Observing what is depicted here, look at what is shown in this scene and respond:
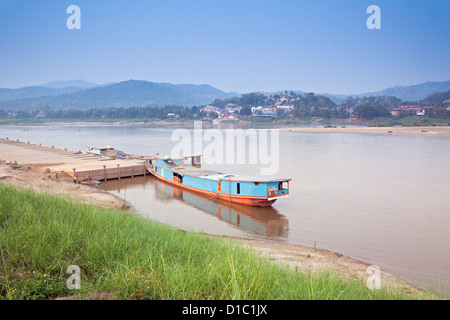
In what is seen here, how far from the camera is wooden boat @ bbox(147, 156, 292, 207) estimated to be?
63.4 ft

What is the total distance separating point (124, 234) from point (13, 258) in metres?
2.20

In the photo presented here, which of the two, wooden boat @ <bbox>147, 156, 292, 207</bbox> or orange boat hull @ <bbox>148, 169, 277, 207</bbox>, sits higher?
wooden boat @ <bbox>147, 156, 292, 207</bbox>

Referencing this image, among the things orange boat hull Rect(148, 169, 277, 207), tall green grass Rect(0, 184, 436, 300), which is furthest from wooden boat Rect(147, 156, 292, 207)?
tall green grass Rect(0, 184, 436, 300)

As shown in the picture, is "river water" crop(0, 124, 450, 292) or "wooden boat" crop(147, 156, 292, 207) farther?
"wooden boat" crop(147, 156, 292, 207)

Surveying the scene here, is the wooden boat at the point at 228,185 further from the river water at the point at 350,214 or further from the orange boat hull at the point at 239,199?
the river water at the point at 350,214

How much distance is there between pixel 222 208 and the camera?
67.2 feet

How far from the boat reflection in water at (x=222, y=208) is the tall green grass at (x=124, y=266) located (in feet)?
27.6

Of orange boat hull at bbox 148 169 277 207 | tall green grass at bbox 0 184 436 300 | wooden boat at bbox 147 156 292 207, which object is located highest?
tall green grass at bbox 0 184 436 300

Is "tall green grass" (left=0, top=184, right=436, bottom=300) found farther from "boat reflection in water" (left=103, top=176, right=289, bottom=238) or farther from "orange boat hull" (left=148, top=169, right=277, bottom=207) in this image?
"orange boat hull" (left=148, top=169, right=277, bottom=207)

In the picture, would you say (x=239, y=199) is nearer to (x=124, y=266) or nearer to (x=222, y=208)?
(x=222, y=208)

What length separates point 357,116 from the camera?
14375 cm

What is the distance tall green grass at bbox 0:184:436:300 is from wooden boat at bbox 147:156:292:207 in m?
10.7
